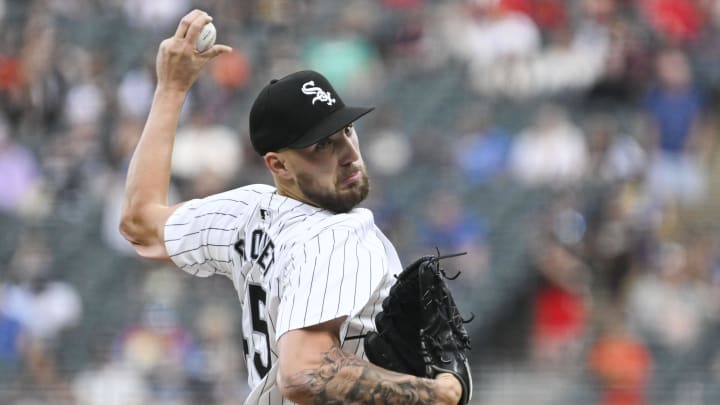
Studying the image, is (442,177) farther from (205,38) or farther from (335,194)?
(335,194)

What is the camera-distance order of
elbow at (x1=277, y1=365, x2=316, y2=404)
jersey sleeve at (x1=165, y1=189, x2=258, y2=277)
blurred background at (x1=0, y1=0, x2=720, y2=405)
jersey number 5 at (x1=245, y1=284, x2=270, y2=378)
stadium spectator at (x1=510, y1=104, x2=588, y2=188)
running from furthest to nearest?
stadium spectator at (x1=510, y1=104, x2=588, y2=188) < blurred background at (x1=0, y1=0, x2=720, y2=405) < jersey sleeve at (x1=165, y1=189, x2=258, y2=277) < jersey number 5 at (x1=245, y1=284, x2=270, y2=378) < elbow at (x1=277, y1=365, x2=316, y2=404)

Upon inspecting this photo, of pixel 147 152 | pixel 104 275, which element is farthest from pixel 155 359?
pixel 147 152

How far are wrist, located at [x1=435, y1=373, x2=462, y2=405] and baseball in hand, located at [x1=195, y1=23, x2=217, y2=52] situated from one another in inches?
56.5

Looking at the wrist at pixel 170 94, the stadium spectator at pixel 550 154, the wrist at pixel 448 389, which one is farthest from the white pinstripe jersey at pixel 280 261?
the stadium spectator at pixel 550 154

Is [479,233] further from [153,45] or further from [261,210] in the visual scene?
[261,210]

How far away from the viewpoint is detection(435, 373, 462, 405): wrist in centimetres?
365

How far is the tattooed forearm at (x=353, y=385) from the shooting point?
11.8ft

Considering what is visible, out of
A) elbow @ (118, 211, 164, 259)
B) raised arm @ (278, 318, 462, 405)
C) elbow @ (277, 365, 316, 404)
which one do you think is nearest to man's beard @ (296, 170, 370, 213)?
raised arm @ (278, 318, 462, 405)

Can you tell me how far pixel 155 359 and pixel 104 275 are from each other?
3.90ft

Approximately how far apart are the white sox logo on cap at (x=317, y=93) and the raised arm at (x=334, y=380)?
0.67 m

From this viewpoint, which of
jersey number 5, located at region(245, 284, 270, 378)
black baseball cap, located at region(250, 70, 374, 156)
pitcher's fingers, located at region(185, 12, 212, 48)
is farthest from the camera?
pitcher's fingers, located at region(185, 12, 212, 48)

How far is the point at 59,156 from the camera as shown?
40.7 ft

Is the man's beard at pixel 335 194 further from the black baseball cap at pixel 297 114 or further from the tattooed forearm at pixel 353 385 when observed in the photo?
the tattooed forearm at pixel 353 385

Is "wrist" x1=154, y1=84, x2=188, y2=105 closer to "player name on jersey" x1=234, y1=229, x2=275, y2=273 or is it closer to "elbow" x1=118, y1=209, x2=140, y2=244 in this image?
"elbow" x1=118, y1=209, x2=140, y2=244
